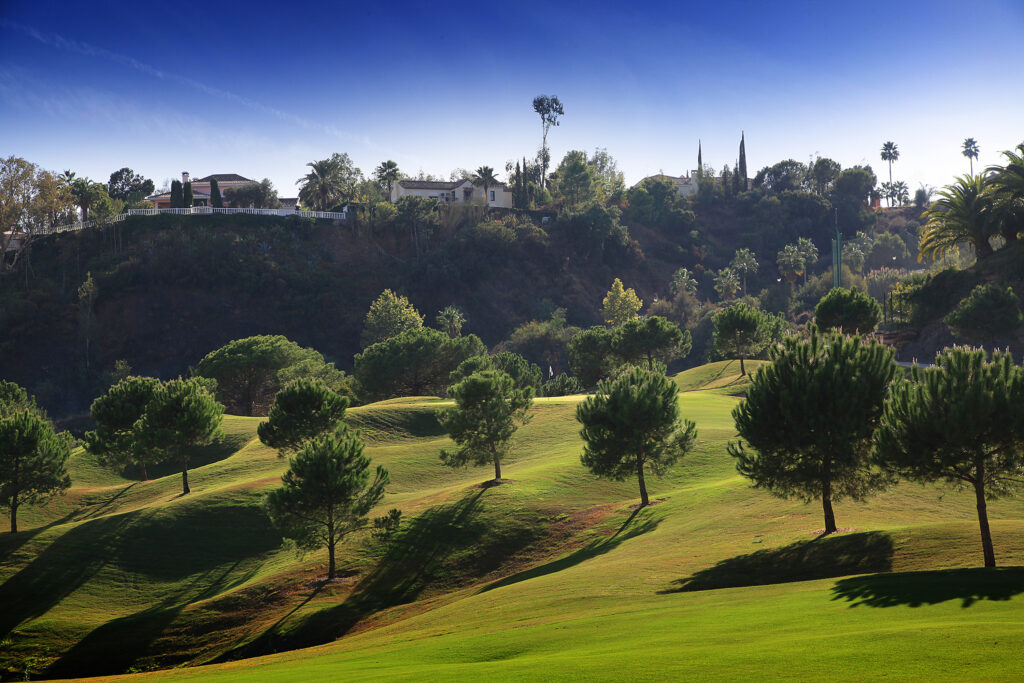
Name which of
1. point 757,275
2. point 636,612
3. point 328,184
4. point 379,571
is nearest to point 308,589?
point 379,571

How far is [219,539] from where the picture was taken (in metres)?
46.8

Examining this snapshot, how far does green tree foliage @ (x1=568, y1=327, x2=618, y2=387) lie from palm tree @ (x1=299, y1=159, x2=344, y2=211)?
93.8 m

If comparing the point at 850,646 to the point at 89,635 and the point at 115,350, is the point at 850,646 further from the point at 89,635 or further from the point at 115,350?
the point at 115,350

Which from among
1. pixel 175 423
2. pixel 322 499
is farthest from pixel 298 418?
pixel 322 499

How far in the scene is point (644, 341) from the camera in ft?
281

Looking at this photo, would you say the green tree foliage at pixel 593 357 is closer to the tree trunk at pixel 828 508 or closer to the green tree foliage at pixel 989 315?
the green tree foliage at pixel 989 315

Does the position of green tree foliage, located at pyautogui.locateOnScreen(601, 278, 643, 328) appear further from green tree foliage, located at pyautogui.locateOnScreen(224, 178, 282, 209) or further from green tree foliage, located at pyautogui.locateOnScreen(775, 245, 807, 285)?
green tree foliage, located at pyautogui.locateOnScreen(224, 178, 282, 209)

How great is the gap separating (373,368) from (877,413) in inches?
2597

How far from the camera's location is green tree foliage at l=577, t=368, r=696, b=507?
45000mm

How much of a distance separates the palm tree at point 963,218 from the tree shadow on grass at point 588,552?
220ft

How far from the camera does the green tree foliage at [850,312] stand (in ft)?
250

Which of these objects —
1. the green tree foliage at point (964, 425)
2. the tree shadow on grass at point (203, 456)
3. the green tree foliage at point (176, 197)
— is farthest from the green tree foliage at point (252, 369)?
the green tree foliage at point (176, 197)

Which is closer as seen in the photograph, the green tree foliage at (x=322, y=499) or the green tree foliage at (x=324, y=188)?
the green tree foliage at (x=322, y=499)

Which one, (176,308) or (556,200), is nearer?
(176,308)
